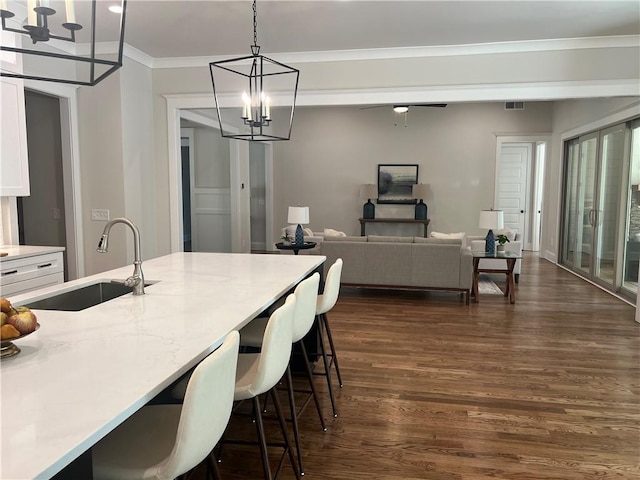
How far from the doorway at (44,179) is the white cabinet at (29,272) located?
4.40ft

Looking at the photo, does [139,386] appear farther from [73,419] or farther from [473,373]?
[473,373]

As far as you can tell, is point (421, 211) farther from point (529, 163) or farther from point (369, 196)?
point (529, 163)

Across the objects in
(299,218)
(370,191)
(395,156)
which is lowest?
(299,218)

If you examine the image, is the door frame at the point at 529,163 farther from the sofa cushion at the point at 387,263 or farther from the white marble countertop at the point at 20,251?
the white marble countertop at the point at 20,251

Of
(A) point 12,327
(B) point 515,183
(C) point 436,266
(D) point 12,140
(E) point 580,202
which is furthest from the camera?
(B) point 515,183

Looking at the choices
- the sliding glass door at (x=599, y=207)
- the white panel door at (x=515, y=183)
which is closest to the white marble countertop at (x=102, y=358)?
the sliding glass door at (x=599, y=207)

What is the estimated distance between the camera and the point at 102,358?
1454 millimetres

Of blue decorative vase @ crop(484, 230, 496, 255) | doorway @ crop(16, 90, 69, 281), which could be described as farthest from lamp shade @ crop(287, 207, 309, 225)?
doorway @ crop(16, 90, 69, 281)

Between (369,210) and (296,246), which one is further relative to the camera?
(369,210)

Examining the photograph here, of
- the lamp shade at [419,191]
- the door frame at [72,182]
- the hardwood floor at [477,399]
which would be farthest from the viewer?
the lamp shade at [419,191]

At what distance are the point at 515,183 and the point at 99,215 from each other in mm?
8340

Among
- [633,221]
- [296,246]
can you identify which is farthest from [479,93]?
[296,246]

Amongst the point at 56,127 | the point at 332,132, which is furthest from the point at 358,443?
the point at 332,132

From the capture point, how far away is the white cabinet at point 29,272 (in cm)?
345
